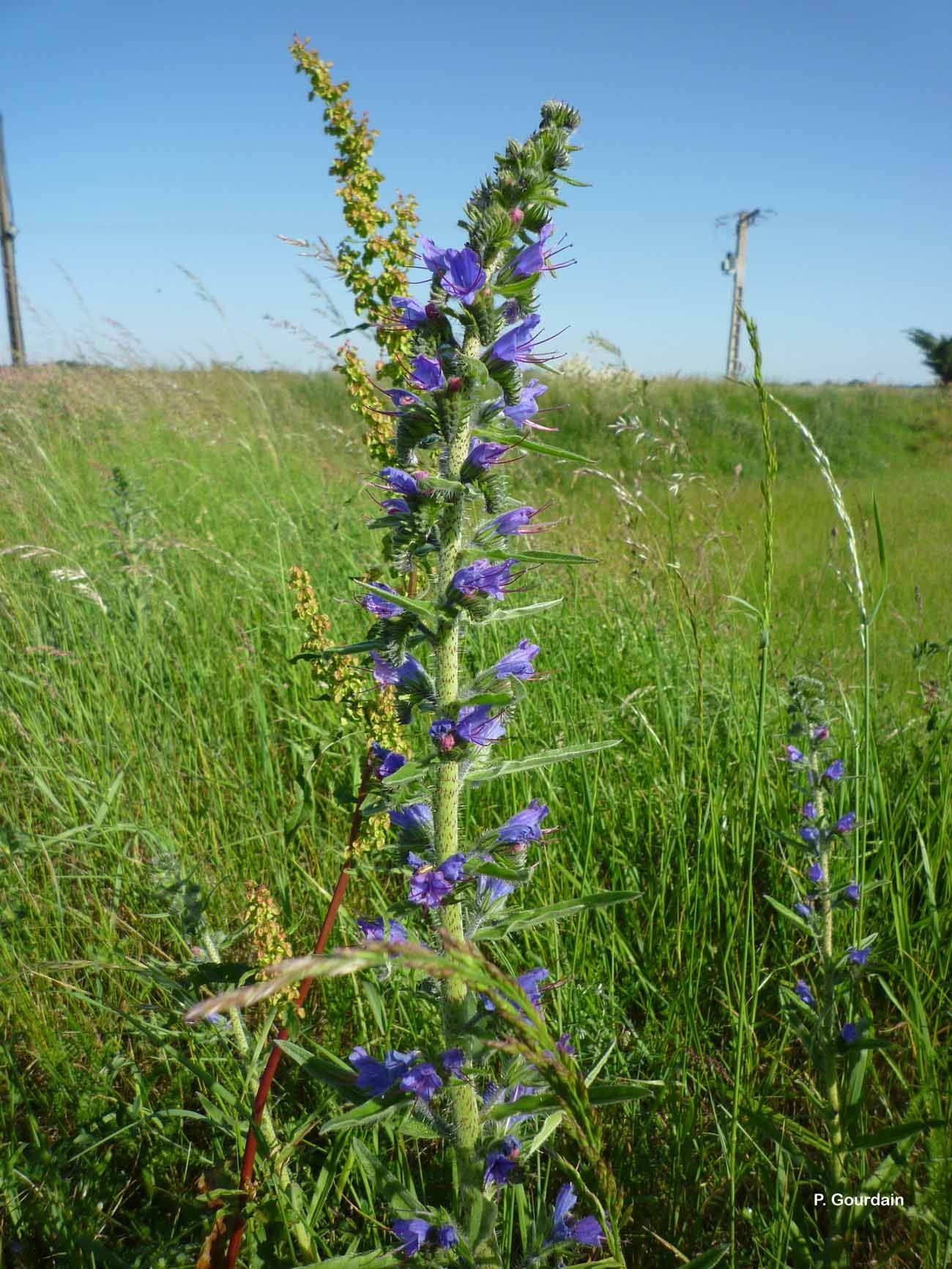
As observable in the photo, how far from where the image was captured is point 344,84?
212 cm

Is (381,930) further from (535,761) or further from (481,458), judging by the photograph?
(481,458)

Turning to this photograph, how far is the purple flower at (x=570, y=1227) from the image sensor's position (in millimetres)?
1283

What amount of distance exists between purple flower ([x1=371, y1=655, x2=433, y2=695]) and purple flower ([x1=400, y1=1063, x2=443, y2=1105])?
59 centimetres

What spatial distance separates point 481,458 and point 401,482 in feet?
0.43

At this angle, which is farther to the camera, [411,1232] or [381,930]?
[381,930]

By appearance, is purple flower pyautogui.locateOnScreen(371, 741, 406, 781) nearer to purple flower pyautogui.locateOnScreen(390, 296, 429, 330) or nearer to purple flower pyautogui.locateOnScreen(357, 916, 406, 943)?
purple flower pyautogui.locateOnScreen(357, 916, 406, 943)

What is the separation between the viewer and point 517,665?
4.55ft

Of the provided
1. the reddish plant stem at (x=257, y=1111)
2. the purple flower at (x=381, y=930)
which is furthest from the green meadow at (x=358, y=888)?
the purple flower at (x=381, y=930)

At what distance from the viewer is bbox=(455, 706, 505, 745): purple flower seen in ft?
4.10

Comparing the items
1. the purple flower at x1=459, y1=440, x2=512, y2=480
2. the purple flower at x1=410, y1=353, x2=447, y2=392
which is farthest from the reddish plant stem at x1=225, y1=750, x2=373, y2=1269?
the purple flower at x1=410, y1=353, x2=447, y2=392

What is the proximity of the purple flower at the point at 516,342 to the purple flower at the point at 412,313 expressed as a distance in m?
0.12

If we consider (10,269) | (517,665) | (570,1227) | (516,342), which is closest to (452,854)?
(517,665)

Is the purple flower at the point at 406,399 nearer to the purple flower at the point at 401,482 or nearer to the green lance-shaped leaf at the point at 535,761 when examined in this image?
the purple flower at the point at 401,482

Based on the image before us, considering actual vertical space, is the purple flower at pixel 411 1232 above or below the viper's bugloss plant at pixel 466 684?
below
